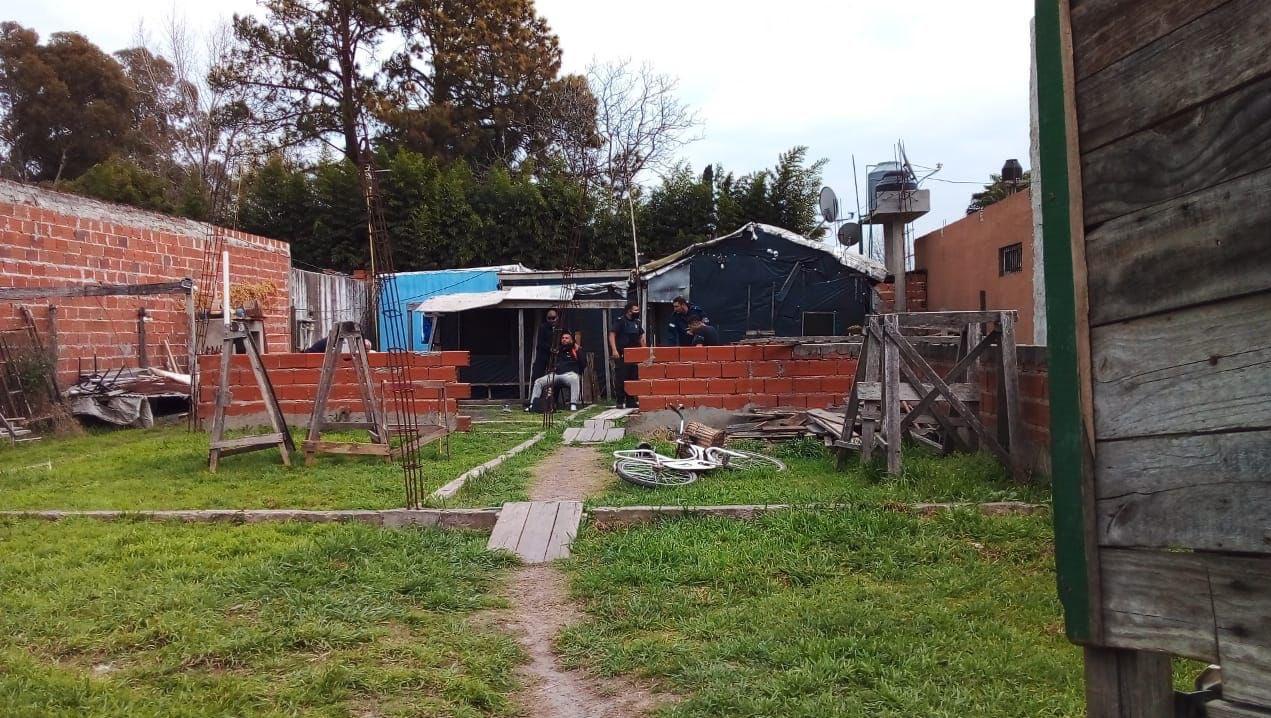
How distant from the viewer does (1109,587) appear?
4.44ft

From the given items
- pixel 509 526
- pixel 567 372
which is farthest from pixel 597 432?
pixel 509 526

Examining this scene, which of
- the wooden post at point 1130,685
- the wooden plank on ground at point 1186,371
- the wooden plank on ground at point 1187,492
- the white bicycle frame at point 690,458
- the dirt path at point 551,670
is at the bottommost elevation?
the dirt path at point 551,670

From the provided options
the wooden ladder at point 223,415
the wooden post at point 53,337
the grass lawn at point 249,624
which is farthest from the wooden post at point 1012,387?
the wooden post at point 53,337

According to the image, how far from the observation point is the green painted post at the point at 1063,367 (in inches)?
54.5

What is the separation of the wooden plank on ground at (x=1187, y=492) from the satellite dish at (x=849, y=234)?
741 inches

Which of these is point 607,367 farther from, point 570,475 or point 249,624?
point 249,624

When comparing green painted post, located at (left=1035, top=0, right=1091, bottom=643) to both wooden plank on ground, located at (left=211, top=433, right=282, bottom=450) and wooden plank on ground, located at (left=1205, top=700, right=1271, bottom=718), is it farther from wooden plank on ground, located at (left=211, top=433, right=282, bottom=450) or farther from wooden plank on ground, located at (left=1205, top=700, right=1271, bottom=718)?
wooden plank on ground, located at (left=211, top=433, right=282, bottom=450)

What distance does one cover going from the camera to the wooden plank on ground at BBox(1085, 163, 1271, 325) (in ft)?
3.76

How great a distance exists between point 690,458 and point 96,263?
10.5 meters

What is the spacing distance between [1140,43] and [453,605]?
3.95 metres

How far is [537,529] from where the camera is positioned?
18.8 feet

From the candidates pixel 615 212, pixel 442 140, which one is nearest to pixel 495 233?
pixel 615 212

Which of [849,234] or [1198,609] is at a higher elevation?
[849,234]

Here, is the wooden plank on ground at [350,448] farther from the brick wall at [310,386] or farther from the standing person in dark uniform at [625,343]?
the standing person in dark uniform at [625,343]
